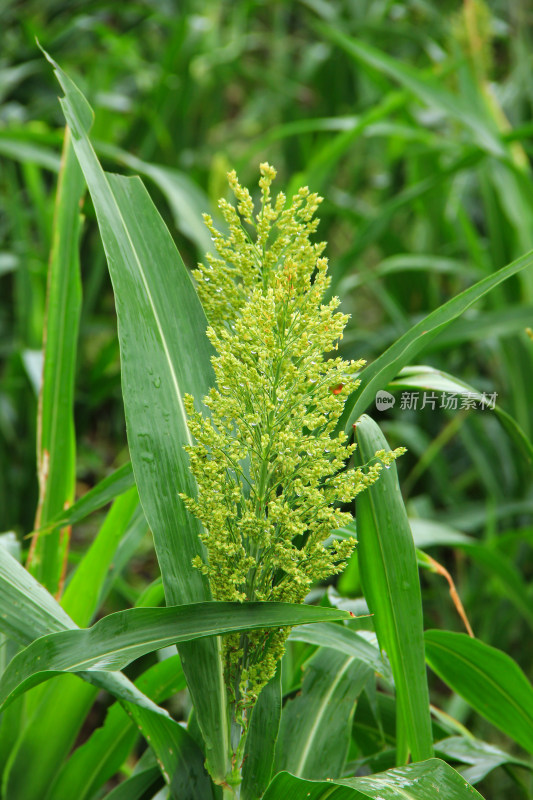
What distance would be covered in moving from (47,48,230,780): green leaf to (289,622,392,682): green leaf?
0.12 m

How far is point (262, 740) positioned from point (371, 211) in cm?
166

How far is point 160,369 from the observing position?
525mm

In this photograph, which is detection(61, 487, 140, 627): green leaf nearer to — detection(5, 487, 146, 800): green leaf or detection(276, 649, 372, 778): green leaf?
detection(5, 487, 146, 800): green leaf

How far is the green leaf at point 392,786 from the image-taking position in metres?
0.43

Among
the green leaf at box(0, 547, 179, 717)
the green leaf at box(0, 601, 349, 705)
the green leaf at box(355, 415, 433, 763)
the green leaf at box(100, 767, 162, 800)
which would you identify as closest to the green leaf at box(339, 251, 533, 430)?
the green leaf at box(355, 415, 433, 763)

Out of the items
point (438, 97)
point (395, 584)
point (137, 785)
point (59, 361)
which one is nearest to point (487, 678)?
point (395, 584)

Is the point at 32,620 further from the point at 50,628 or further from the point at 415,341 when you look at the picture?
the point at 415,341

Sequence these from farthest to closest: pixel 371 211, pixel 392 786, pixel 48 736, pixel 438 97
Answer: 1. pixel 371 211
2. pixel 438 97
3. pixel 48 736
4. pixel 392 786

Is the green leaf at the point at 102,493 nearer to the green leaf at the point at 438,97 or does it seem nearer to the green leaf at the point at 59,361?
the green leaf at the point at 59,361

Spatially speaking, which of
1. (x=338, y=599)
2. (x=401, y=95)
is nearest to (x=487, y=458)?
(x=401, y=95)

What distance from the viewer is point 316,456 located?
432 millimetres

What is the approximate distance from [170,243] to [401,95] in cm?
97

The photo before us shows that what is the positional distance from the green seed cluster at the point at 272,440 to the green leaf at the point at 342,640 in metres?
0.13

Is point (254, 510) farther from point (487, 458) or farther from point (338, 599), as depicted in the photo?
point (487, 458)
